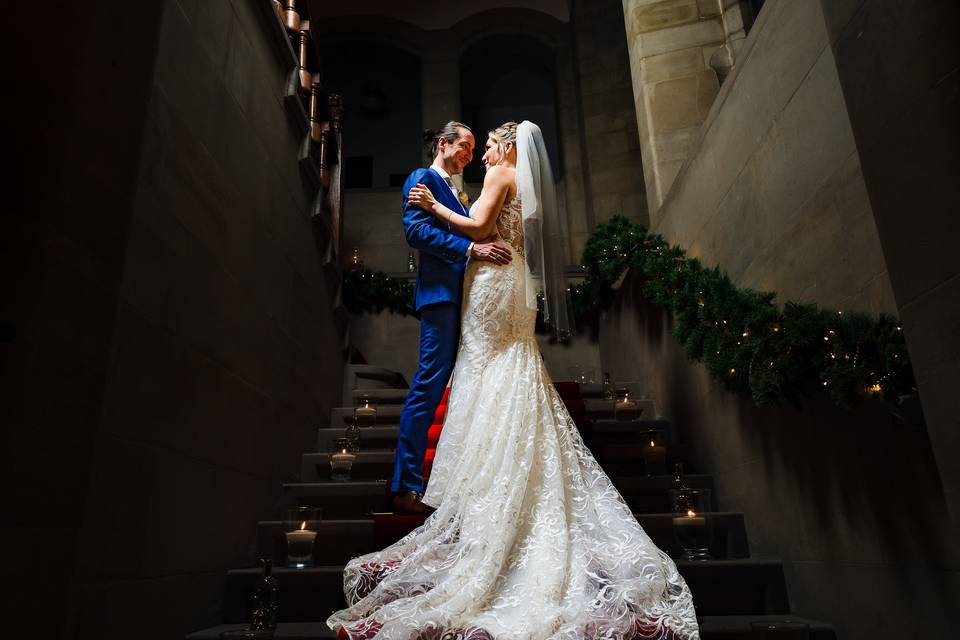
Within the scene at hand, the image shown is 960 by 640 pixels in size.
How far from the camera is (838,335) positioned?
88.5 inches

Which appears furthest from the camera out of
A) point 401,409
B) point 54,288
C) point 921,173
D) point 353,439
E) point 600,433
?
point 401,409

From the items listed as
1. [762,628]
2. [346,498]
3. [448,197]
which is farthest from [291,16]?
[762,628]

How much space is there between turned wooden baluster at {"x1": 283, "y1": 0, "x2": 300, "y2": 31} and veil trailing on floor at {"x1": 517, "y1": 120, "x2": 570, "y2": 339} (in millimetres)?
2430

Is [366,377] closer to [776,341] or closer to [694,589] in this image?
[694,589]

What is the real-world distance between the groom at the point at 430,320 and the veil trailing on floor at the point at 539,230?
0.15 meters

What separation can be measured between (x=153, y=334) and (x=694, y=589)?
2234mm

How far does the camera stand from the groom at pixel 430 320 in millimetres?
2979

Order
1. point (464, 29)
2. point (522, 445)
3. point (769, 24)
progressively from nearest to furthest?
point (522, 445), point (769, 24), point (464, 29)

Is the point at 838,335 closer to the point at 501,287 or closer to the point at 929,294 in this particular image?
the point at 929,294

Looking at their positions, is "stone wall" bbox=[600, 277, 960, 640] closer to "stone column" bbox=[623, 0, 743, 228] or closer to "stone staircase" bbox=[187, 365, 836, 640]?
"stone staircase" bbox=[187, 365, 836, 640]

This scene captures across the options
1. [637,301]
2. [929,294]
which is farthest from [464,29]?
[929,294]

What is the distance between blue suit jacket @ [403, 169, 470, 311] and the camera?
3076mm

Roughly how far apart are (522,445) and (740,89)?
7.49ft

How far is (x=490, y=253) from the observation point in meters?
3.03
